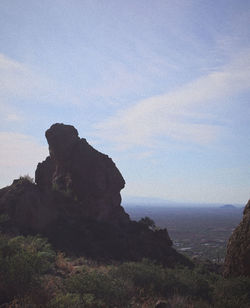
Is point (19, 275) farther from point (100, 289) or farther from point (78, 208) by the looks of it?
point (78, 208)

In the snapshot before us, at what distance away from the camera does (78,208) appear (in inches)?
1096

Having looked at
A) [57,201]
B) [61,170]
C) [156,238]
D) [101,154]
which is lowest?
[156,238]

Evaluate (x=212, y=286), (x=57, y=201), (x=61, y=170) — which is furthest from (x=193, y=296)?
(x=61, y=170)

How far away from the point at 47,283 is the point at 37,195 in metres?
15.4

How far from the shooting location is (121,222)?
30.6 m

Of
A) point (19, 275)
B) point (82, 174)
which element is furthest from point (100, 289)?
point (82, 174)

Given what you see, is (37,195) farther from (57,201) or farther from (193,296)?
(193,296)

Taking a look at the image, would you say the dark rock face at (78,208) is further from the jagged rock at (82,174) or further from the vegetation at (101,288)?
the vegetation at (101,288)

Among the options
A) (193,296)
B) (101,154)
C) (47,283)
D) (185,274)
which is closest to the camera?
(47,283)

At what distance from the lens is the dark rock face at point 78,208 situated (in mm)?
22109

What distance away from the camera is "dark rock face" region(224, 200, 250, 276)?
10.8m

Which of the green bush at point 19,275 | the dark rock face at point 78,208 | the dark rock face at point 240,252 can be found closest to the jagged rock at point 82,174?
the dark rock face at point 78,208

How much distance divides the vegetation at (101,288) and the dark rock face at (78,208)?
11.0 meters

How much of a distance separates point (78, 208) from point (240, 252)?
19003mm
